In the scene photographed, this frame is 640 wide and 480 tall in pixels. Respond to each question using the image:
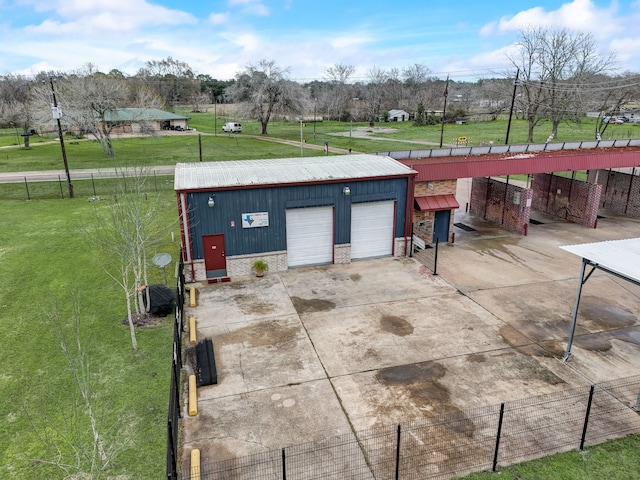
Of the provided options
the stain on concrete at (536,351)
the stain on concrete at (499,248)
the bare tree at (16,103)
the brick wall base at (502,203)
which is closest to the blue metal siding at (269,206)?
the stain on concrete at (499,248)

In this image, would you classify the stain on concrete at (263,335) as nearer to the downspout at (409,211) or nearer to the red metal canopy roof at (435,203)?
the downspout at (409,211)

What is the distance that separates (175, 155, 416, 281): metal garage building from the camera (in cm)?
1775

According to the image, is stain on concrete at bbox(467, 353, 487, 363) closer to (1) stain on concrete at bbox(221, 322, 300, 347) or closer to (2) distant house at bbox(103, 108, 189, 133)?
(1) stain on concrete at bbox(221, 322, 300, 347)

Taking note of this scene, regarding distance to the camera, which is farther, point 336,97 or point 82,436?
point 336,97

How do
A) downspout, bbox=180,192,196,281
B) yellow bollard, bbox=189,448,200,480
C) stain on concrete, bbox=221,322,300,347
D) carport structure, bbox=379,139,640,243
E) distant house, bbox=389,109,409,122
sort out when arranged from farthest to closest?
distant house, bbox=389,109,409,122
carport structure, bbox=379,139,640,243
downspout, bbox=180,192,196,281
stain on concrete, bbox=221,322,300,347
yellow bollard, bbox=189,448,200,480

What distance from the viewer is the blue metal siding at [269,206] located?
17.7 metres

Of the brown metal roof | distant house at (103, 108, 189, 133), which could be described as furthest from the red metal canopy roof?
distant house at (103, 108, 189, 133)

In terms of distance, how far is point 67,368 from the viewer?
11.9 metres

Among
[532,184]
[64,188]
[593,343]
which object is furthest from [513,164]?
[64,188]

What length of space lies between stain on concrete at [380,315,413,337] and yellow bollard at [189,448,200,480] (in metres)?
7.04

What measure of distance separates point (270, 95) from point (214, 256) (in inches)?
2245

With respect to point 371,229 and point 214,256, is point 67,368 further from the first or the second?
point 371,229

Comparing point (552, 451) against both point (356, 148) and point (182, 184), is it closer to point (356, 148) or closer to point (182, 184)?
point (182, 184)

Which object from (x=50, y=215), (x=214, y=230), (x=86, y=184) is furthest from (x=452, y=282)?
(x=86, y=184)
